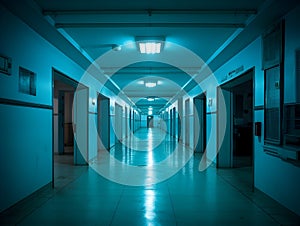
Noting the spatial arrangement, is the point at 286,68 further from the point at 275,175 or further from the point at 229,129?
the point at 229,129

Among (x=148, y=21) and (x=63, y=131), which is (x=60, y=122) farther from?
(x=148, y=21)

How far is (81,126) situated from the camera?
7.64 m

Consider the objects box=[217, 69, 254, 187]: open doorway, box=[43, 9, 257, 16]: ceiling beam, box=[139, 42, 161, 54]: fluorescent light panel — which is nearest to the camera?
box=[43, 9, 257, 16]: ceiling beam

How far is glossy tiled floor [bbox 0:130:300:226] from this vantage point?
132 inches

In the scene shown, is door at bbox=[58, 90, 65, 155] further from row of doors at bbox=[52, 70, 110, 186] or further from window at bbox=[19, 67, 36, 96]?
window at bbox=[19, 67, 36, 96]

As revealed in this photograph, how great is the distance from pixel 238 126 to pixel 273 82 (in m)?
6.72

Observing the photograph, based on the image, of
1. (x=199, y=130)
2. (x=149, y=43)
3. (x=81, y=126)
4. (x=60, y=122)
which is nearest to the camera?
(x=149, y=43)

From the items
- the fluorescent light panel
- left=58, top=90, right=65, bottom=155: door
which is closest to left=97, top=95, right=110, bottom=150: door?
left=58, top=90, right=65, bottom=155: door

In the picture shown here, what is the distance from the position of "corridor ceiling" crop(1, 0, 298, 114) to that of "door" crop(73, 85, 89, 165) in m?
1.89

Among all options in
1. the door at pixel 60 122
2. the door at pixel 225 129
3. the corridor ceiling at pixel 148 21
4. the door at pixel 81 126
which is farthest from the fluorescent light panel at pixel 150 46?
the door at pixel 60 122

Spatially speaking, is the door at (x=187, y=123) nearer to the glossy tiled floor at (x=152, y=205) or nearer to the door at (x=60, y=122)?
the door at (x=60, y=122)

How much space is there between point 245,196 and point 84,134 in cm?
468

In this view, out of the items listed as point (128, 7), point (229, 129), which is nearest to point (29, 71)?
point (128, 7)

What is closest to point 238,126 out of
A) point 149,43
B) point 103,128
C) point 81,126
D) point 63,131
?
point 103,128
